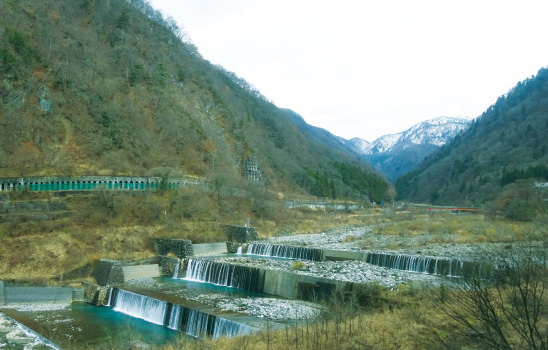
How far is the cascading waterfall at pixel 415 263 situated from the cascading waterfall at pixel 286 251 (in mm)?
4767

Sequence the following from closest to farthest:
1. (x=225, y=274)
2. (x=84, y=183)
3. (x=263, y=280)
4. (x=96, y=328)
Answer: (x=96, y=328)
(x=263, y=280)
(x=225, y=274)
(x=84, y=183)

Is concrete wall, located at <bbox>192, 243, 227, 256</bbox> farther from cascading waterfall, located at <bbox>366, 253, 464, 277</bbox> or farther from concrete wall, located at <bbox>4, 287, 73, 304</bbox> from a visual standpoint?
cascading waterfall, located at <bbox>366, 253, 464, 277</bbox>

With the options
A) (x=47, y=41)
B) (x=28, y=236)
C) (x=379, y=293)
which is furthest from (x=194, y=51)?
(x=379, y=293)

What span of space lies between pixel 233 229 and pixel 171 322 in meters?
21.6

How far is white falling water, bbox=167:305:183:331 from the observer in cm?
1963

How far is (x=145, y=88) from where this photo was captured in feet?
220

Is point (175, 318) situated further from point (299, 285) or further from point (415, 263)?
point (415, 263)

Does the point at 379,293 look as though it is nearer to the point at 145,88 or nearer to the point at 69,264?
the point at 69,264

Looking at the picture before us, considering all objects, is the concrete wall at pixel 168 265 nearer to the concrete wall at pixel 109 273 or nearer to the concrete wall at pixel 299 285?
the concrete wall at pixel 109 273

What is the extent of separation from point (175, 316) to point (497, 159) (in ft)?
340

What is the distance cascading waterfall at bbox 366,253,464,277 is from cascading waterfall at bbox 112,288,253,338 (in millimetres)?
14717

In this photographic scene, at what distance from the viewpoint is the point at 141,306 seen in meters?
22.4

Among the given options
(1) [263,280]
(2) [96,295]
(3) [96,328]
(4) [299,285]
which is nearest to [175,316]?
(3) [96,328]

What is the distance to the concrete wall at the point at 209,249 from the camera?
119ft
